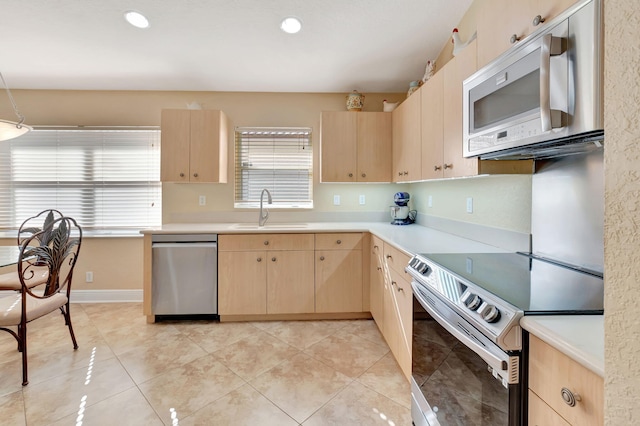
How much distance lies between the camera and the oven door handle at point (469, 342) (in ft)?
2.85

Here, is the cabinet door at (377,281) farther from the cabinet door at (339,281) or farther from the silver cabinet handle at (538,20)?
the silver cabinet handle at (538,20)

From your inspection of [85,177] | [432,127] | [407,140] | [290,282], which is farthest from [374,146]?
[85,177]

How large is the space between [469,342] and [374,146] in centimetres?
237

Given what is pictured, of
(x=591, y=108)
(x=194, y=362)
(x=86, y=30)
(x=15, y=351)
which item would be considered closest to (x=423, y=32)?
(x=591, y=108)

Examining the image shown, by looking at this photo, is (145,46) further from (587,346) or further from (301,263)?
(587,346)

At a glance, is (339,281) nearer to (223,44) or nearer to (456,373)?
(456,373)

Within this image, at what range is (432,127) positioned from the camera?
84.4 inches

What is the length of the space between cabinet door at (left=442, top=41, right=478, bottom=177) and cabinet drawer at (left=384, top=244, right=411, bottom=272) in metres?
0.59

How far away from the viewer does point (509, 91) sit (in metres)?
1.20

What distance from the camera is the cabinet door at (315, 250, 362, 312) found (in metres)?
2.82

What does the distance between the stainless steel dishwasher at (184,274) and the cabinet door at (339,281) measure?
976 millimetres

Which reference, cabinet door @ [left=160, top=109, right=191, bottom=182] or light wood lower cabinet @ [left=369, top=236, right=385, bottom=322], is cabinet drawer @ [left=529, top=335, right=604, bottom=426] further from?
cabinet door @ [left=160, top=109, right=191, bottom=182]

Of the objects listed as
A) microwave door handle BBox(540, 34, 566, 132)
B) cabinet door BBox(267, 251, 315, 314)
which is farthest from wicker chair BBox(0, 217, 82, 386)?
microwave door handle BBox(540, 34, 566, 132)

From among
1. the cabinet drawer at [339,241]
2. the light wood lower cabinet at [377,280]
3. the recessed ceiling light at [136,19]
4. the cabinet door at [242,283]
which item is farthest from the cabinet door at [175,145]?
the light wood lower cabinet at [377,280]
